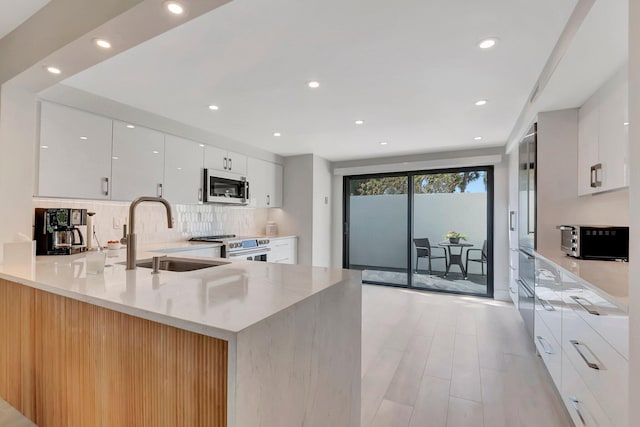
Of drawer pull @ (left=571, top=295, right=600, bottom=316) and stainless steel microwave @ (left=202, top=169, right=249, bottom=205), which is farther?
stainless steel microwave @ (left=202, top=169, right=249, bottom=205)

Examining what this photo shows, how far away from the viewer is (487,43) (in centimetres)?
182

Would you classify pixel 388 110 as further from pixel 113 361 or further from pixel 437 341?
pixel 113 361

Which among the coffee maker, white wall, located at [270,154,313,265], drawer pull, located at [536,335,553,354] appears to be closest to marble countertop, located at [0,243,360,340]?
the coffee maker

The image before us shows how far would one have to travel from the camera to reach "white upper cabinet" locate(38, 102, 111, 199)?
237cm

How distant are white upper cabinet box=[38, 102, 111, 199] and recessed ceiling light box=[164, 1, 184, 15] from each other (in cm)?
188

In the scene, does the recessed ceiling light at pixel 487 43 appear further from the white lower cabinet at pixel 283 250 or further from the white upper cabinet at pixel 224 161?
the white lower cabinet at pixel 283 250

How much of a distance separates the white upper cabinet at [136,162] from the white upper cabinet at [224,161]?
64 cm

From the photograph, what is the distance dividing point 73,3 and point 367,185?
457cm

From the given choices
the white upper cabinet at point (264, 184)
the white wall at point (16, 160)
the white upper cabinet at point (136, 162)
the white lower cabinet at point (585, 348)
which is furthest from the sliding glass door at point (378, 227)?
the white wall at point (16, 160)

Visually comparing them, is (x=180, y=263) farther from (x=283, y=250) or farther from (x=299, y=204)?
(x=299, y=204)

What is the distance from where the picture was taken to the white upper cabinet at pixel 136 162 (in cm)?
285

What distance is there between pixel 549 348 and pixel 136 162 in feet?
12.8

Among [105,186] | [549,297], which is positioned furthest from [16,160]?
[549,297]

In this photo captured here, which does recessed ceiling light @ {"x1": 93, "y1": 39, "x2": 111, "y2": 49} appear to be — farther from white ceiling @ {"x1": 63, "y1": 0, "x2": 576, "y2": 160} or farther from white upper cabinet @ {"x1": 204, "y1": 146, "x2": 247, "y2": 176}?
white upper cabinet @ {"x1": 204, "y1": 146, "x2": 247, "y2": 176}
